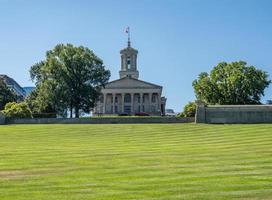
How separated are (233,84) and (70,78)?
94.7 feet

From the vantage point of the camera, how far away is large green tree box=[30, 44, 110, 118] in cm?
8438

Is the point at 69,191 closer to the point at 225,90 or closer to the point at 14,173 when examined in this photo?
the point at 14,173

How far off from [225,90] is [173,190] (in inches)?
3136

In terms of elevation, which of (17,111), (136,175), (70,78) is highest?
(70,78)

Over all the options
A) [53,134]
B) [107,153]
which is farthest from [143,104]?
[107,153]

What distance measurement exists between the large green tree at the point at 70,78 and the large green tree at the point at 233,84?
18.8 meters

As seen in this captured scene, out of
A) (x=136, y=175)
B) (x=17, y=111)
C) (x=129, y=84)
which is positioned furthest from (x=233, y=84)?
(x=136, y=175)

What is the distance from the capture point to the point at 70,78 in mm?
85562

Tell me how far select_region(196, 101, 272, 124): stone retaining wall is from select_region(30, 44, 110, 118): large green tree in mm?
39778

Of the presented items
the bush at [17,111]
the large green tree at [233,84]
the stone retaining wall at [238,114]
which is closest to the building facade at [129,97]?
the large green tree at [233,84]

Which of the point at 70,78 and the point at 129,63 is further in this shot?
the point at 129,63

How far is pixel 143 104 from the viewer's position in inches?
5482

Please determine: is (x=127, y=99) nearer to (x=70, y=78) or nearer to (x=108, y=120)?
(x=70, y=78)

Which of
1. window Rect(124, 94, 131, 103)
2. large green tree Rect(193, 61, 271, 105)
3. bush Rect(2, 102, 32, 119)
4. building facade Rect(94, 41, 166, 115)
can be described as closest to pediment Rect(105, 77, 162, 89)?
building facade Rect(94, 41, 166, 115)
